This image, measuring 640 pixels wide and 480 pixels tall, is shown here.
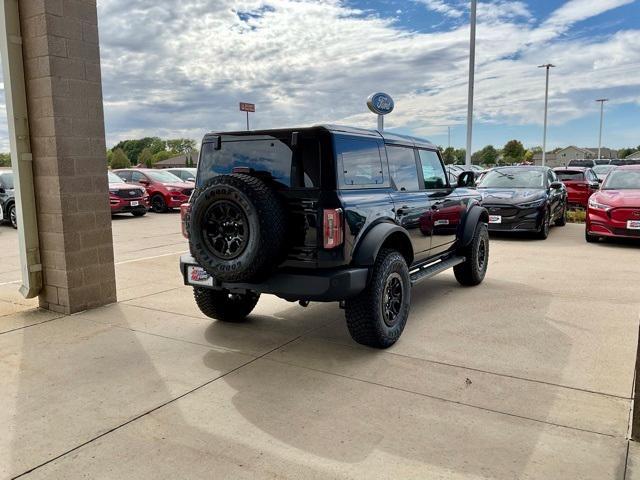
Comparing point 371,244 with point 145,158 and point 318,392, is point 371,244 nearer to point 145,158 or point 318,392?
point 318,392

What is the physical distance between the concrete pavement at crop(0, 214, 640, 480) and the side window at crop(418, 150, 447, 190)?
1342mm

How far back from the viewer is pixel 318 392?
3566 mm

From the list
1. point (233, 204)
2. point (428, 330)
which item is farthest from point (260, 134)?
point (428, 330)

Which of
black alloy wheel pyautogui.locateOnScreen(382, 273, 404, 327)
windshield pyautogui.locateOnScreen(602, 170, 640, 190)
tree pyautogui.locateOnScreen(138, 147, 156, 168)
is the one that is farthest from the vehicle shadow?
tree pyautogui.locateOnScreen(138, 147, 156, 168)

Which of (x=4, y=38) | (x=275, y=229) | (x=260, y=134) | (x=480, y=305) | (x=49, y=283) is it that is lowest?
(x=480, y=305)

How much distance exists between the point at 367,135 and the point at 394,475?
287 centimetres

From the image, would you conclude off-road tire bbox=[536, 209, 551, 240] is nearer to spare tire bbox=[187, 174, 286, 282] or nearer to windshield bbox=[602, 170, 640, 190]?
windshield bbox=[602, 170, 640, 190]

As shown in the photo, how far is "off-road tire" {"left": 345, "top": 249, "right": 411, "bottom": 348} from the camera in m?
4.14

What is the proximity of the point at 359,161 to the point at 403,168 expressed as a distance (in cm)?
99

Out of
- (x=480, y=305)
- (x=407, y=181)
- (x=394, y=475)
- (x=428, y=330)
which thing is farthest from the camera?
(x=480, y=305)

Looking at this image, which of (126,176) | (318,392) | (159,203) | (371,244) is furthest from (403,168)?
(126,176)

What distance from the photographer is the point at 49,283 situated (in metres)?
5.47

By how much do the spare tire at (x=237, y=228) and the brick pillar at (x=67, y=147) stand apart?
191cm

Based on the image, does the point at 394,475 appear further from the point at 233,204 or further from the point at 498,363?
the point at 233,204
